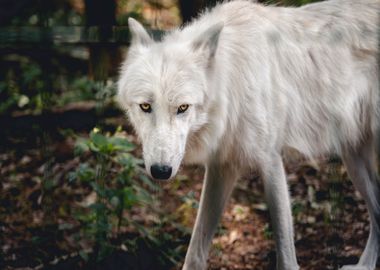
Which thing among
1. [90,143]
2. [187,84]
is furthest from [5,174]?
[187,84]

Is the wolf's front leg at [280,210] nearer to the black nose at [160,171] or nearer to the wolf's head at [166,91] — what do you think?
the wolf's head at [166,91]

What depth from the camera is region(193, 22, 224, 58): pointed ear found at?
366 cm

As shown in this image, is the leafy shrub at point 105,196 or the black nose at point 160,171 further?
the leafy shrub at point 105,196

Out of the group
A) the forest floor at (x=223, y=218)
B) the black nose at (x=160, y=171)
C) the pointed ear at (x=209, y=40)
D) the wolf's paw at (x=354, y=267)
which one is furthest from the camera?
the forest floor at (x=223, y=218)

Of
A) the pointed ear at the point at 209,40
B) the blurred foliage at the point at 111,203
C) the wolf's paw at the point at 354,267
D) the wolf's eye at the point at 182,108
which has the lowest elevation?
the wolf's paw at the point at 354,267

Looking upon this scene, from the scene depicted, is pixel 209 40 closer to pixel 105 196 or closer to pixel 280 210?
pixel 280 210

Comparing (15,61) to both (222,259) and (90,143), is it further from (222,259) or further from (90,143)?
(222,259)

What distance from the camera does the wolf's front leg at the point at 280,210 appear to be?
4023 mm

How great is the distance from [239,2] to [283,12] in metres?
0.37

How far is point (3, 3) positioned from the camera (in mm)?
6879

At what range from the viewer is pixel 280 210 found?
4.04m

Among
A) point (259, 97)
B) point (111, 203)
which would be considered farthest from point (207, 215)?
point (259, 97)

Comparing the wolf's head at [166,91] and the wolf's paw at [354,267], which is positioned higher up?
the wolf's head at [166,91]

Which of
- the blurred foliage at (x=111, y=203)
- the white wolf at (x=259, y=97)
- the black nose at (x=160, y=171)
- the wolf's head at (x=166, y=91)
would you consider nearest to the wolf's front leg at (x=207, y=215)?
the white wolf at (x=259, y=97)
